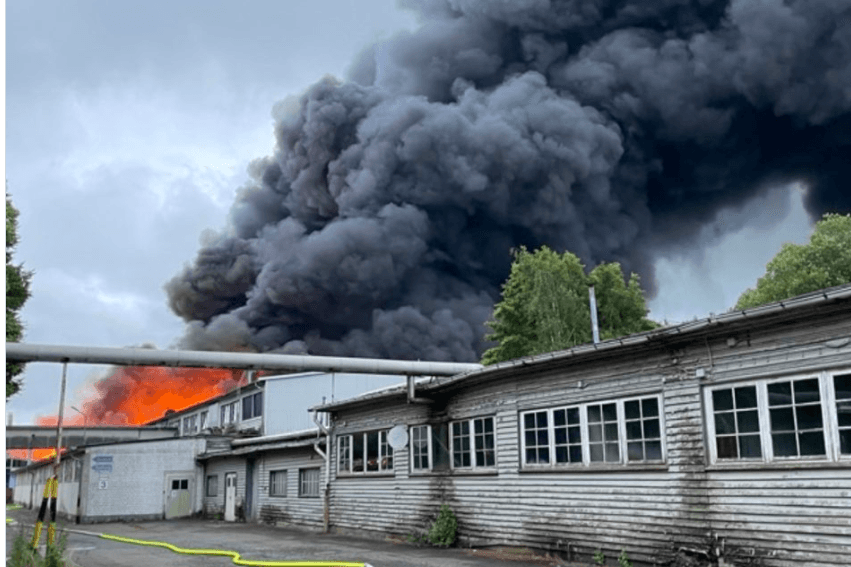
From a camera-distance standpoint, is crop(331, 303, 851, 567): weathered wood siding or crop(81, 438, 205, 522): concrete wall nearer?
crop(331, 303, 851, 567): weathered wood siding

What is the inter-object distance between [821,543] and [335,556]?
10.0 meters

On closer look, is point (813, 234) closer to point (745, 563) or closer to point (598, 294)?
point (598, 294)

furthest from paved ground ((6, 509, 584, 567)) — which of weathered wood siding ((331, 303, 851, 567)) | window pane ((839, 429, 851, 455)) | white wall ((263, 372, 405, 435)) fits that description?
white wall ((263, 372, 405, 435))

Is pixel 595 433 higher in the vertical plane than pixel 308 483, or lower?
higher

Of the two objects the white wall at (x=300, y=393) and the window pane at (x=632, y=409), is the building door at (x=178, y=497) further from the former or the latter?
the window pane at (x=632, y=409)

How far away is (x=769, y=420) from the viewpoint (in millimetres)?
11477

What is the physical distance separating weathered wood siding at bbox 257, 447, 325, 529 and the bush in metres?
6.88

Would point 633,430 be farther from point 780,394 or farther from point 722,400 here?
point 780,394

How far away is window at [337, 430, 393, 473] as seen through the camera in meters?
22.1

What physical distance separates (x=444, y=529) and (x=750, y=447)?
8.78 m

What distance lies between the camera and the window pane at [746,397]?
11.8 m

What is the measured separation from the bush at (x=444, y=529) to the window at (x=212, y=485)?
761 inches

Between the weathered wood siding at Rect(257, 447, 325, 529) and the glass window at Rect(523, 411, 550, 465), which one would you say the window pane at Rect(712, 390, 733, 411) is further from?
the weathered wood siding at Rect(257, 447, 325, 529)

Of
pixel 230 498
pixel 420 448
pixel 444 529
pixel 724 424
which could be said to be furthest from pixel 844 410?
pixel 230 498
